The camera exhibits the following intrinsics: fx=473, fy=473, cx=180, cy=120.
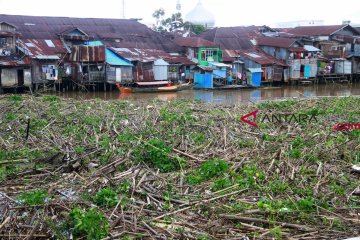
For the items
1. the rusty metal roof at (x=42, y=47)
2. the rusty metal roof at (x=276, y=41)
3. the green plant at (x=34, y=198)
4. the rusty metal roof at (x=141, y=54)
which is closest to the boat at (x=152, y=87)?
the rusty metal roof at (x=141, y=54)

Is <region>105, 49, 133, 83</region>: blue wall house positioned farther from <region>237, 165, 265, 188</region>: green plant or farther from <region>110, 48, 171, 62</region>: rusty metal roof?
<region>237, 165, 265, 188</region>: green plant

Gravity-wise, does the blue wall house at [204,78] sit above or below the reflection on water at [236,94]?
above

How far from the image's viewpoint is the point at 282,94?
38.8 meters

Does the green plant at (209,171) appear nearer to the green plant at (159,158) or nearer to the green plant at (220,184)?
the green plant at (220,184)

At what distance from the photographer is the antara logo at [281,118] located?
46.0ft

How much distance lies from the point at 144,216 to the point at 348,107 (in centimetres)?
1214

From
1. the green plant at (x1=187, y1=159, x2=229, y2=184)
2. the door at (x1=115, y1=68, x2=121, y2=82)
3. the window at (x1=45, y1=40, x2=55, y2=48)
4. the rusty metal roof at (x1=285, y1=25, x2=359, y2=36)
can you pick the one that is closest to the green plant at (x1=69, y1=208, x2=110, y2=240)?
the green plant at (x1=187, y1=159, x2=229, y2=184)

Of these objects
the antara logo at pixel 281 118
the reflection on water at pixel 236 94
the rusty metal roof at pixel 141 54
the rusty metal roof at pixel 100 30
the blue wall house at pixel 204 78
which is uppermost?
the rusty metal roof at pixel 100 30

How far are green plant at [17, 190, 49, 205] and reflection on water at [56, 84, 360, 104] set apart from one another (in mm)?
25885

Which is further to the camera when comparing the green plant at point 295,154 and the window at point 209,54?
the window at point 209,54

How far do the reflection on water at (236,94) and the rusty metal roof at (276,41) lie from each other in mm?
4252

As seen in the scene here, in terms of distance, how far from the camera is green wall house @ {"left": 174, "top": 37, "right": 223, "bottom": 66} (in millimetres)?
42750

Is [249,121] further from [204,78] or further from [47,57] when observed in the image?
[204,78]

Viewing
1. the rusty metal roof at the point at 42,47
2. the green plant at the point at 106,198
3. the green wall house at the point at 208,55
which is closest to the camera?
the green plant at the point at 106,198
